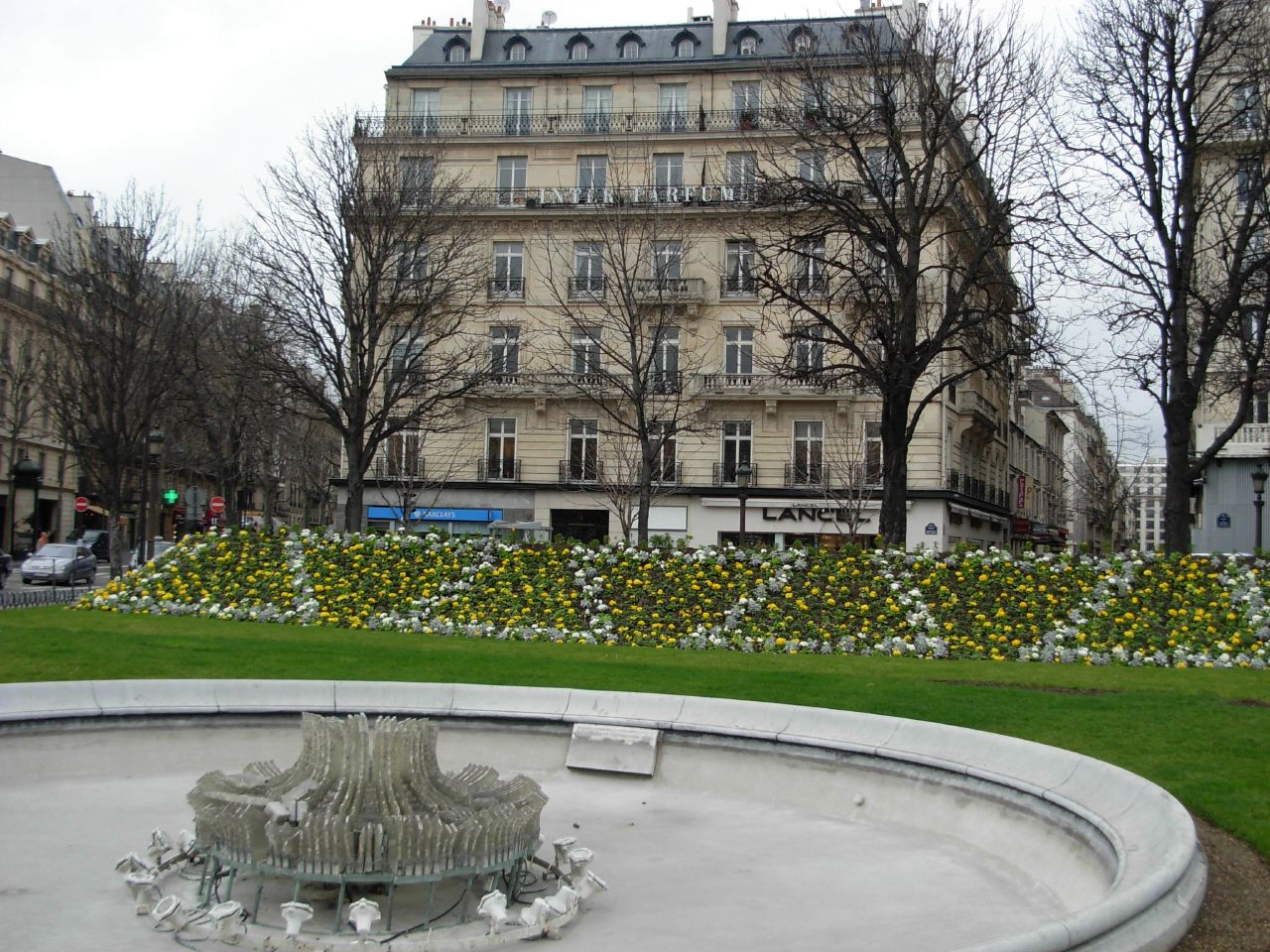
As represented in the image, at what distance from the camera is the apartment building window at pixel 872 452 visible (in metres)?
41.5

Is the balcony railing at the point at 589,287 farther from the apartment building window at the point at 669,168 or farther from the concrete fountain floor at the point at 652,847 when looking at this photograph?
the concrete fountain floor at the point at 652,847

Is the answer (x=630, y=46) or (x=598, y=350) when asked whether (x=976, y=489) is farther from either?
(x=630, y=46)

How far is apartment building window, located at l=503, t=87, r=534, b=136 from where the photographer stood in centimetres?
4666

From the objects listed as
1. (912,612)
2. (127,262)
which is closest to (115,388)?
(127,262)

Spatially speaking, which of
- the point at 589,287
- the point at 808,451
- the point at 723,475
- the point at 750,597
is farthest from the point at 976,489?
the point at 750,597

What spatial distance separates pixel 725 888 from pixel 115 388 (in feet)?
90.3

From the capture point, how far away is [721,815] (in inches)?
350

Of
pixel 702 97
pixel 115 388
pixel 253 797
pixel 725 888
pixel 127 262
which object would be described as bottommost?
pixel 725 888

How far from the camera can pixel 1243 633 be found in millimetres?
16344

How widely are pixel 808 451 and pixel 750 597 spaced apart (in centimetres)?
2579

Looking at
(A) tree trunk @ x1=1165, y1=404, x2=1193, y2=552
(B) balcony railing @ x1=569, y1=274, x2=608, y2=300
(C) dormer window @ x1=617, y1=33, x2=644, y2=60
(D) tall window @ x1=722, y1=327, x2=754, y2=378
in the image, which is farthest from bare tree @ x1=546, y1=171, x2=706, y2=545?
(A) tree trunk @ x1=1165, y1=404, x2=1193, y2=552

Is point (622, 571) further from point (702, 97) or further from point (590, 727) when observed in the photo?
point (702, 97)

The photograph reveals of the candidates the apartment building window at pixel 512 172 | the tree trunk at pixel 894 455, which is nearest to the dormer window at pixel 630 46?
the apartment building window at pixel 512 172

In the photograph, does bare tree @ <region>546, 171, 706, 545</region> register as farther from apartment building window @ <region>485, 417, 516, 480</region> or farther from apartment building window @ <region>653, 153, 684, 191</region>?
apartment building window @ <region>485, 417, 516, 480</region>
